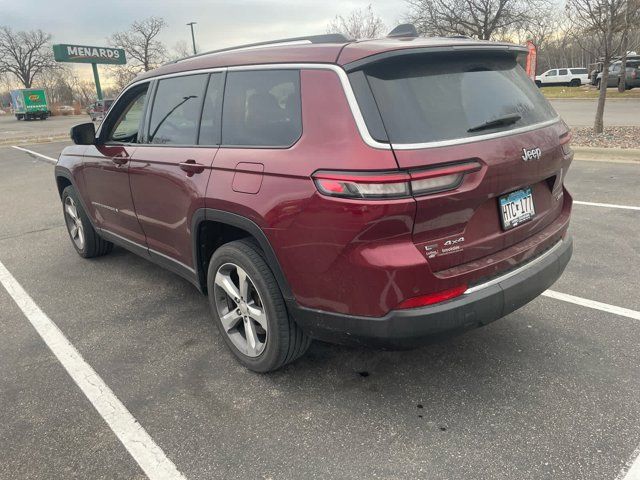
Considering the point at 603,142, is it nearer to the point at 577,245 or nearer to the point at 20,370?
the point at 577,245

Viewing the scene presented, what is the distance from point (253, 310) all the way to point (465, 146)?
1475 mm

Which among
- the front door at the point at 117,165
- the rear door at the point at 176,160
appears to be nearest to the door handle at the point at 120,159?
the front door at the point at 117,165

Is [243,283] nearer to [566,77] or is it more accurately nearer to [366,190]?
[366,190]

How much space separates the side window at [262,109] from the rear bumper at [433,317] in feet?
3.00

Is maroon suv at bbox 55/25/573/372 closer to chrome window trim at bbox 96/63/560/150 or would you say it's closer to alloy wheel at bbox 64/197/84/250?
chrome window trim at bbox 96/63/560/150

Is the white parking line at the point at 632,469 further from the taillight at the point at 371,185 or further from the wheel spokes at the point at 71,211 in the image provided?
the wheel spokes at the point at 71,211

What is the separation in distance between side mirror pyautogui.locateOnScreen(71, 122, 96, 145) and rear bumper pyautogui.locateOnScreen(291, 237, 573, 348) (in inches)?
110

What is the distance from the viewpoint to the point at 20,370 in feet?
10.5

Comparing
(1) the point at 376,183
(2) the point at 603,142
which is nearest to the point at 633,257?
(1) the point at 376,183

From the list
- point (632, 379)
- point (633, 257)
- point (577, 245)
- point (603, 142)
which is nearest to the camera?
point (632, 379)

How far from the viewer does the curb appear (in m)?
9.09

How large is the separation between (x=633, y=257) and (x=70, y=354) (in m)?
4.61

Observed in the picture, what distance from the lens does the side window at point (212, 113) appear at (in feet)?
9.96

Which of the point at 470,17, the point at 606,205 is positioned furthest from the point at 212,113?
the point at 470,17
